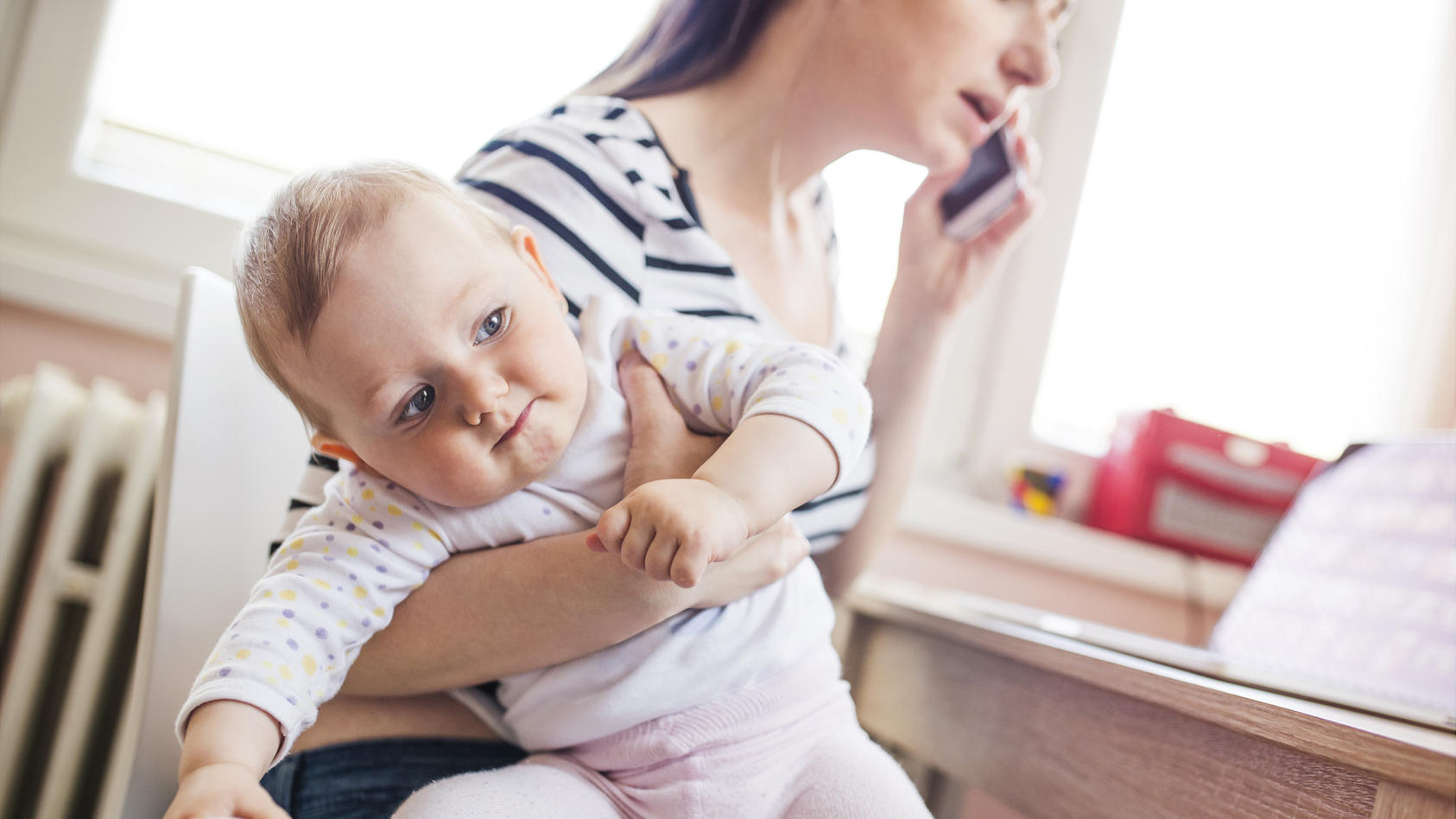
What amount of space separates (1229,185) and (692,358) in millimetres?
1635

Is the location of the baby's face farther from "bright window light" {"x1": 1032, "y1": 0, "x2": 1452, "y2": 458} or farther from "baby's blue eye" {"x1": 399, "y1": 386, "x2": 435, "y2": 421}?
"bright window light" {"x1": 1032, "y1": 0, "x2": 1452, "y2": 458}

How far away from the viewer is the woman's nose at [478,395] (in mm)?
613

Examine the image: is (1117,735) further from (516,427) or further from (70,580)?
(70,580)

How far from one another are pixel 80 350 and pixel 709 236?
3.87 feet

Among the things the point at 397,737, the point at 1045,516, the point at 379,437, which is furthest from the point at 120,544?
the point at 1045,516

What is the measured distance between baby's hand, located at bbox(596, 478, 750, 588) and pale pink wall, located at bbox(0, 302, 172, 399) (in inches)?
51.5

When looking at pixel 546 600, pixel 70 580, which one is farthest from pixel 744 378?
pixel 70 580

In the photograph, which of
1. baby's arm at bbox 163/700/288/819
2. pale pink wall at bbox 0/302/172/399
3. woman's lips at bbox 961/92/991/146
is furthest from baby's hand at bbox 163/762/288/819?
pale pink wall at bbox 0/302/172/399

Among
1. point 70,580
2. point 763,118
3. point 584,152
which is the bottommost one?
point 70,580

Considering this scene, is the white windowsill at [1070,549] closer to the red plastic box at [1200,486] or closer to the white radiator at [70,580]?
the red plastic box at [1200,486]

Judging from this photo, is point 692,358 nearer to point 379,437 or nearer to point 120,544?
point 379,437

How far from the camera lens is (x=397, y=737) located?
78cm

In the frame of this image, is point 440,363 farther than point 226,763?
Yes

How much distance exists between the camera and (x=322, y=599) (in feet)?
2.03
